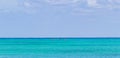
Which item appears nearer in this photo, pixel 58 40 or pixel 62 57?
pixel 62 57

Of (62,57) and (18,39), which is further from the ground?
(62,57)

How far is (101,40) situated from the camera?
5997 centimetres

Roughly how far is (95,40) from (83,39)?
2.08m

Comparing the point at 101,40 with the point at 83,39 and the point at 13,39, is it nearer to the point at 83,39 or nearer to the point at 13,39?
the point at 83,39

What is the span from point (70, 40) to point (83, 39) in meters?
2.27

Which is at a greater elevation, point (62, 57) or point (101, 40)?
point (62, 57)

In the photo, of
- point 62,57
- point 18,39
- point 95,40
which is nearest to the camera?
point 62,57

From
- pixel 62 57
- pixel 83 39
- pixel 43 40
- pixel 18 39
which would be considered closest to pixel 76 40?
pixel 83 39

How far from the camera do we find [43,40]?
6128 cm

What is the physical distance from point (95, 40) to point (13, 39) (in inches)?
468

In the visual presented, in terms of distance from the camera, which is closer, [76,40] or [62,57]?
[62,57]

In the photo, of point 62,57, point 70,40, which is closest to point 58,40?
point 70,40

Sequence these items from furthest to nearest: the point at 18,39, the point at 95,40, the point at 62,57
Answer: the point at 18,39, the point at 95,40, the point at 62,57

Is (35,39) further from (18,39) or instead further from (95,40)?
(95,40)
